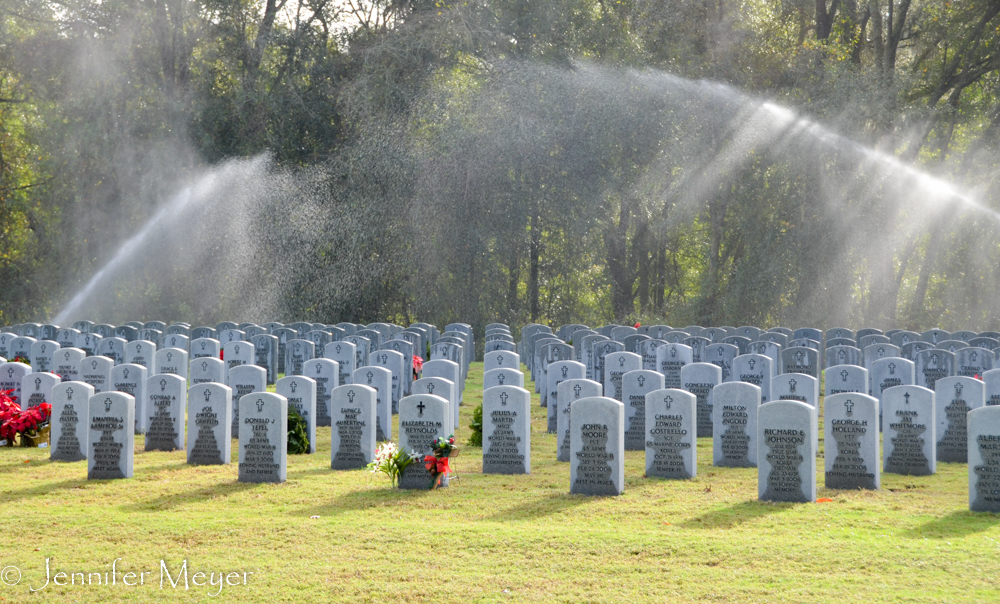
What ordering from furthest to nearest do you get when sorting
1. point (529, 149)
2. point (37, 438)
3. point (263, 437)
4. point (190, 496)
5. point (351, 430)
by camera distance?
point (529, 149) → point (37, 438) → point (351, 430) → point (263, 437) → point (190, 496)

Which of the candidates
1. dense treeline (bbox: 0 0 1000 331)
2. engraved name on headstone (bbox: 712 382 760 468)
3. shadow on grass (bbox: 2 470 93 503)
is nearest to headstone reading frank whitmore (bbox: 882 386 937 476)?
engraved name on headstone (bbox: 712 382 760 468)

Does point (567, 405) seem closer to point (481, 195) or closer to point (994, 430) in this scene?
point (994, 430)

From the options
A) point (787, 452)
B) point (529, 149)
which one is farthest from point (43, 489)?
point (529, 149)

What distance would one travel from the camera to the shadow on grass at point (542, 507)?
314 inches

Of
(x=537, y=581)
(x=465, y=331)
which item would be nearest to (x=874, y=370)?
(x=537, y=581)

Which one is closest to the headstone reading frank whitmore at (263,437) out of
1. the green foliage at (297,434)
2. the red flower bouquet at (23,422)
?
the green foliage at (297,434)

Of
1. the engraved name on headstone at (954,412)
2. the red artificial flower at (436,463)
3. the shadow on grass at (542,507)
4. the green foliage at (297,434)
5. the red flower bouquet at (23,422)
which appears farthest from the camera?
the red flower bouquet at (23,422)

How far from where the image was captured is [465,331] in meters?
22.2

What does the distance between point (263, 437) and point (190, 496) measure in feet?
3.24

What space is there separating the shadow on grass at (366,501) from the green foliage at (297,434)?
2.21 m

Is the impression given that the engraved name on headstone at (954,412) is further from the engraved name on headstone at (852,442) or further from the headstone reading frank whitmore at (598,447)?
the headstone reading frank whitmore at (598,447)

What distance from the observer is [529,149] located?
2936 centimetres

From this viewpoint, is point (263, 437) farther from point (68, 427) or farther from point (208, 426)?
point (68, 427)

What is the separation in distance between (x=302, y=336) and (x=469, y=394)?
4.52 m
